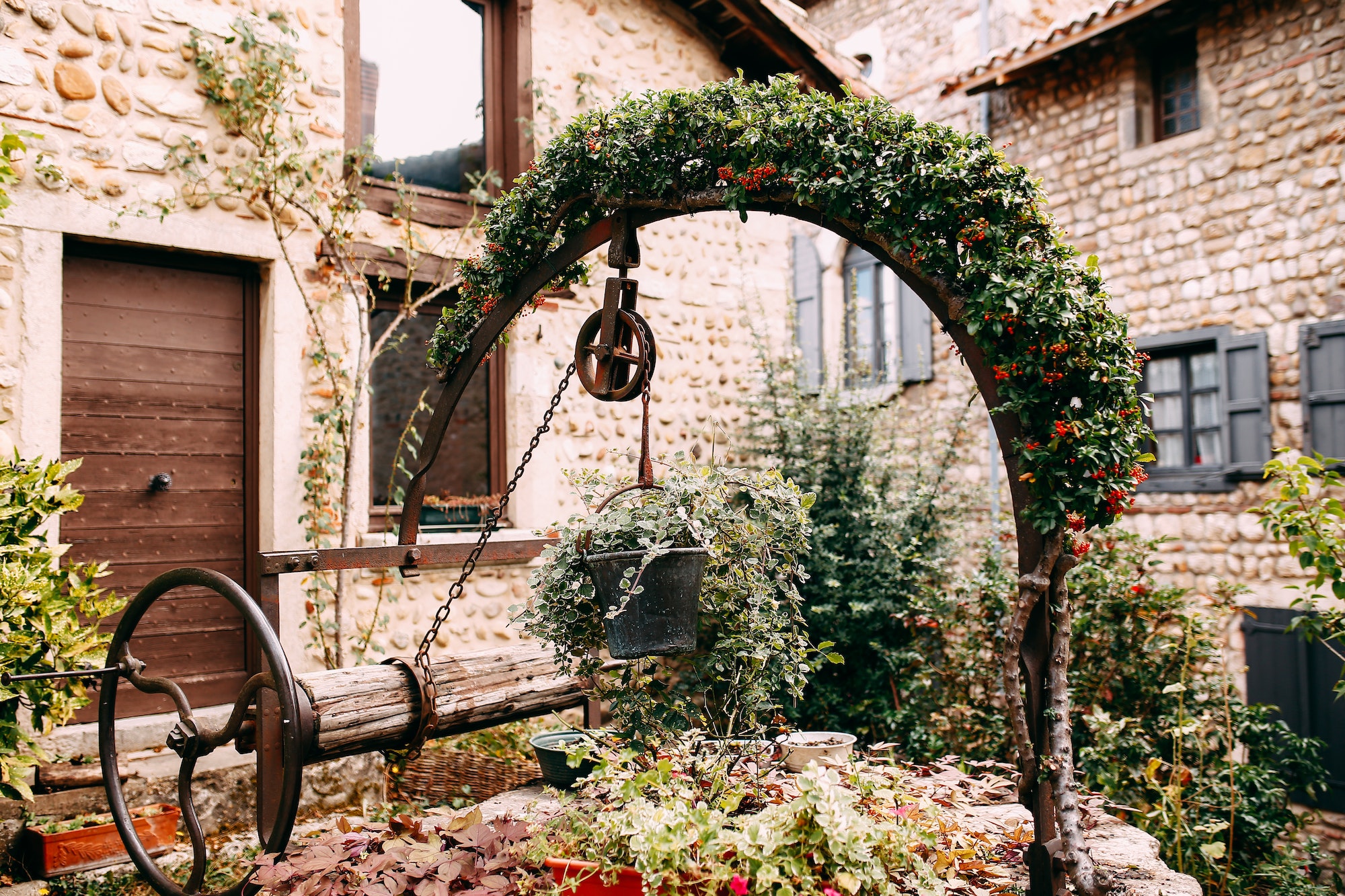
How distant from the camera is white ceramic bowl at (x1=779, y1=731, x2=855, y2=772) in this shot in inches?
122

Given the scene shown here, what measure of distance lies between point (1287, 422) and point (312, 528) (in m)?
6.15

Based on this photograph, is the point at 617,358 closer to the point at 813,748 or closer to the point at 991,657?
the point at 813,748

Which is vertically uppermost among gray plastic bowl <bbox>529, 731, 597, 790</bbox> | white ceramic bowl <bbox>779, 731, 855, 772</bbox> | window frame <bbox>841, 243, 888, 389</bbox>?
window frame <bbox>841, 243, 888, 389</bbox>

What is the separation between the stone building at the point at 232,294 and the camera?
12.7ft

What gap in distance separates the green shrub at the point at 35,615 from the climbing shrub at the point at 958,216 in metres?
2.28

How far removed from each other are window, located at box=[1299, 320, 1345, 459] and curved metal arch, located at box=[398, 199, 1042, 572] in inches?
190

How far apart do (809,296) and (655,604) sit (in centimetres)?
793

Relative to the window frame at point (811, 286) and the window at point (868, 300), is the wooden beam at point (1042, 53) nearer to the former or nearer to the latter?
the window at point (868, 300)

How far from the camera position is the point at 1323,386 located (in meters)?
5.98

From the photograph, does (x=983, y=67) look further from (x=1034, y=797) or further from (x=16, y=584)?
(x=16, y=584)

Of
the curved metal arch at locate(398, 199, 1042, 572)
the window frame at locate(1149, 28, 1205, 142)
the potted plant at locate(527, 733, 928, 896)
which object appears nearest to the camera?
the potted plant at locate(527, 733, 928, 896)

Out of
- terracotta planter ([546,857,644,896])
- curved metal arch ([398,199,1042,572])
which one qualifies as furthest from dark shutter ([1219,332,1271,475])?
terracotta planter ([546,857,644,896])

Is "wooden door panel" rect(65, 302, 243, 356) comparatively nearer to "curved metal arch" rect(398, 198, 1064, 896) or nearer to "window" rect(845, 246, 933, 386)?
"curved metal arch" rect(398, 198, 1064, 896)

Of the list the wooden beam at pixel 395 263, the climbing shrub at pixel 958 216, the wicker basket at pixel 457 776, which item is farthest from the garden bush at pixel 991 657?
the wooden beam at pixel 395 263
